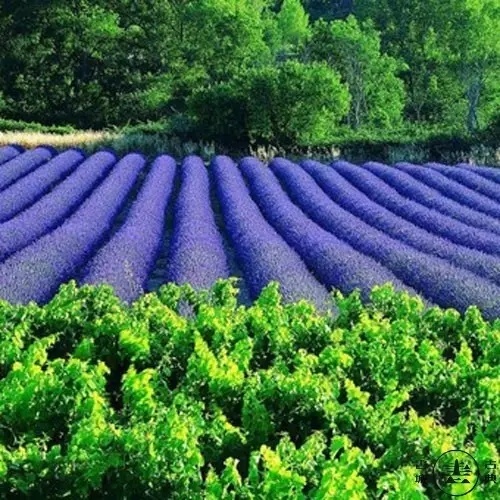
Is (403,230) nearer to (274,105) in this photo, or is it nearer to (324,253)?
(324,253)

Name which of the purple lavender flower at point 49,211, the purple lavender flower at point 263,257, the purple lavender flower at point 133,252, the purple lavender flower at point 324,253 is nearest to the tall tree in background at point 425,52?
the purple lavender flower at point 49,211

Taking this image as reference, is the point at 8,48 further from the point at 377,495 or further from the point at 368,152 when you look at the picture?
the point at 377,495

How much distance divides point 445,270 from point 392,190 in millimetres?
7680

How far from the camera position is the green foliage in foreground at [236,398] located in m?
4.75

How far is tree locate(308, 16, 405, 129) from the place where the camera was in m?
39.8

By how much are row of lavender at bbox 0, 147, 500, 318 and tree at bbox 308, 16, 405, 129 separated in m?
19.4

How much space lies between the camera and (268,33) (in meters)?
56.0

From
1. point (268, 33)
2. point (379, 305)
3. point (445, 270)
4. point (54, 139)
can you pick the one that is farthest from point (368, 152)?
point (268, 33)

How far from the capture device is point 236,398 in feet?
19.5

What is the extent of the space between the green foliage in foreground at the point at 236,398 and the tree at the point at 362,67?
33512mm

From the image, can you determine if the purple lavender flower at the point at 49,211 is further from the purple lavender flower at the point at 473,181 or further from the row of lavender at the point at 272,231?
the purple lavender flower at the point at 473,181

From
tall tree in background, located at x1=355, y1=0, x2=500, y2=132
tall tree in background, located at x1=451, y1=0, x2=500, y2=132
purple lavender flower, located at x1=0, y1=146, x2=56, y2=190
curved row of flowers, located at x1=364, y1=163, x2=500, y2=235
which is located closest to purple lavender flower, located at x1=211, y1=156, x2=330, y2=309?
curved row of flowers, located at x1=364, y1=163, x2=500, y2=235

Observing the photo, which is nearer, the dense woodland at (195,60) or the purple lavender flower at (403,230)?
the purple lavender flower at (403,230)

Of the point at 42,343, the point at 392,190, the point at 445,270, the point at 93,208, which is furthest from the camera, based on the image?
the point at 392,190
